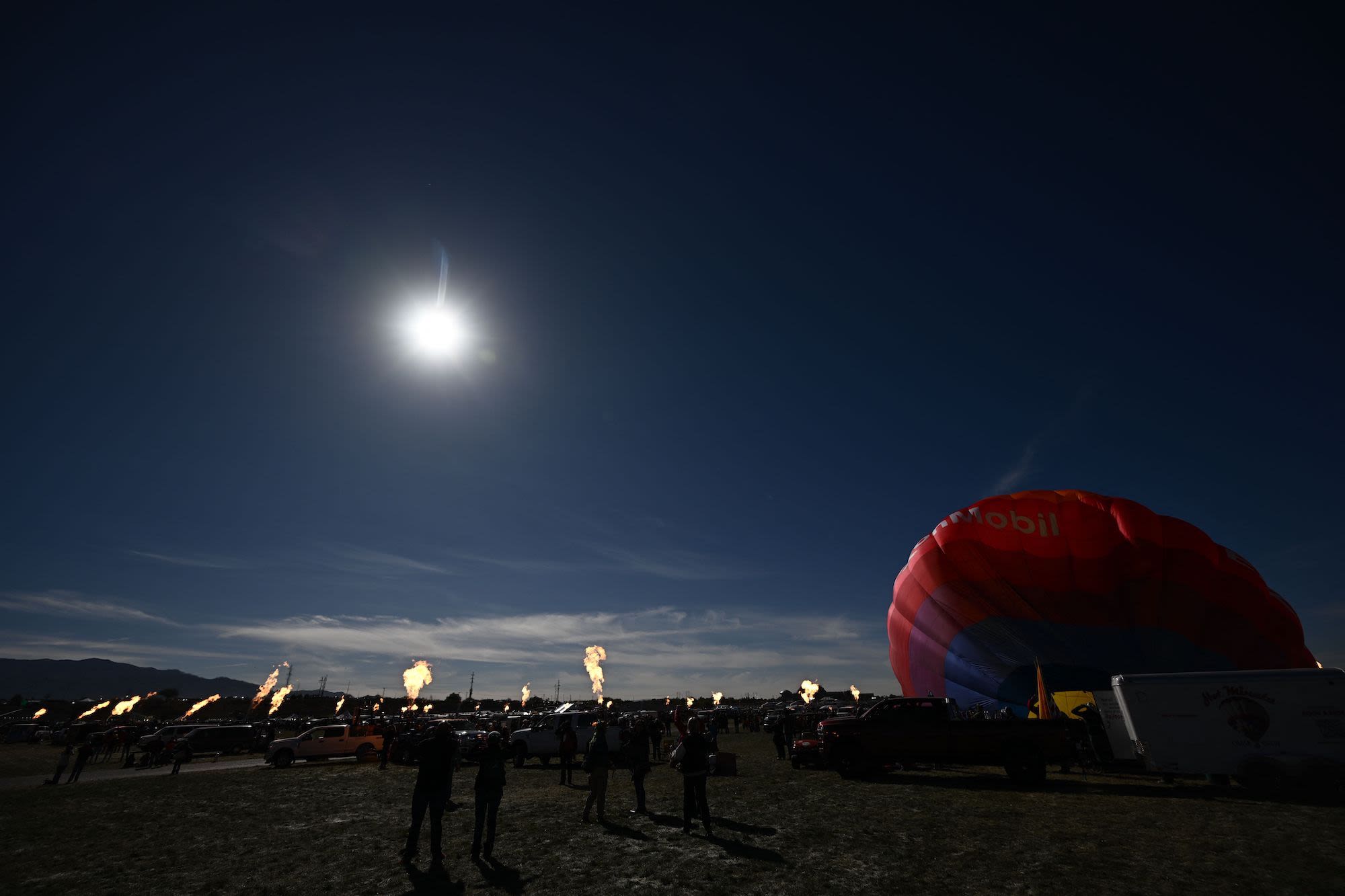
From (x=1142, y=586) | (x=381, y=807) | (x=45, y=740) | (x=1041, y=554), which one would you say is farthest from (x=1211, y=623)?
(x=45, y=740)

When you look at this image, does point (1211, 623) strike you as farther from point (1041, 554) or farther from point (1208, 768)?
point (1208, 768)

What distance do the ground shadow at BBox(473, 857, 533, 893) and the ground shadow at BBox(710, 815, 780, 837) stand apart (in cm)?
454

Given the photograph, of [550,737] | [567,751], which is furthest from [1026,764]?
[550,737]

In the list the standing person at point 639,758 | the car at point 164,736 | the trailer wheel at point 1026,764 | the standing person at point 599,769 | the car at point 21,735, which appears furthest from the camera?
the car at point 21,735

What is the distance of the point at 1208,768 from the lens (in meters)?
15.9

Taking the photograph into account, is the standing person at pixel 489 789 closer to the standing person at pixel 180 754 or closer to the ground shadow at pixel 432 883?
the ground shadow at pixel 432 883

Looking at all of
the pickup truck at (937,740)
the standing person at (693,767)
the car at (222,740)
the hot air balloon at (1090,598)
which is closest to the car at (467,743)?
the car at (222,740)

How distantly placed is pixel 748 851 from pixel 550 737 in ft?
70.1

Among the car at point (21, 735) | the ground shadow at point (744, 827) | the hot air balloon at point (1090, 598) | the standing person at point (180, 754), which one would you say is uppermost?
the hot air balloon at point (1090, 598)

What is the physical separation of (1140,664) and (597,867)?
81.9 ft

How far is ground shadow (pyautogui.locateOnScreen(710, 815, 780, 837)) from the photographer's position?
11.5m

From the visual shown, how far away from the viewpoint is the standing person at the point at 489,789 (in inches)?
394

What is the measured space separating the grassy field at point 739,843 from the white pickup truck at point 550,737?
10.3m

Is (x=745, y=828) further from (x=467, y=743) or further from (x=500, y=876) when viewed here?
(x=467, y=743)
